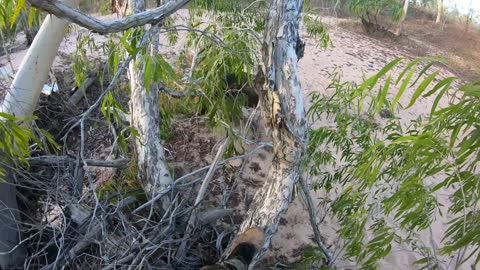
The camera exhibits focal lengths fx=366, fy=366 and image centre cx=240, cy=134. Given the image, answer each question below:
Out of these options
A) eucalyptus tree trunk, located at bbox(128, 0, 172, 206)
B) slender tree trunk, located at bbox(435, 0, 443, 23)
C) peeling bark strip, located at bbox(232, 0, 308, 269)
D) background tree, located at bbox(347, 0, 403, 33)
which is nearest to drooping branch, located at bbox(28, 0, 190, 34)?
peeling bark strip, located at bbox(232, 0, 308, 269)

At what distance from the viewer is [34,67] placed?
2.64 m

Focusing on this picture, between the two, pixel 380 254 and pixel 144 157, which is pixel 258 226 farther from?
pixel 144 157

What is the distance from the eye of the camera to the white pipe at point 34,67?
260 cm

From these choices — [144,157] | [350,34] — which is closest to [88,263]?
[144,157]

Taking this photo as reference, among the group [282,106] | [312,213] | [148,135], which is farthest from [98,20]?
[312,213]

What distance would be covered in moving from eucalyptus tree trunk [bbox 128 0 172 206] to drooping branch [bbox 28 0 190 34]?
135cm

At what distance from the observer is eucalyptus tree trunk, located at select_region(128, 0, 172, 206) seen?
8.90ft

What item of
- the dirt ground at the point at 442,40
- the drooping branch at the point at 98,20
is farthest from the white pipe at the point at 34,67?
the dirt ground at the point at 442,40

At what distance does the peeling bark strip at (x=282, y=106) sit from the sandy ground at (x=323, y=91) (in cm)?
50

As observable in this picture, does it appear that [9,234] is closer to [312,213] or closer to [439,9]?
[312,213]

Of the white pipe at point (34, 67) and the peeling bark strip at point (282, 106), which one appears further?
the white pipe at point (34, 67)

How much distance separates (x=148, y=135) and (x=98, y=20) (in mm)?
1525

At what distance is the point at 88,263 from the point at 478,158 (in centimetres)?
214

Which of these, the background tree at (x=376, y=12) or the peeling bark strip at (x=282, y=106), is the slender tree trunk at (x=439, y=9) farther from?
the peeling bark strip at (x=282, y=106)
